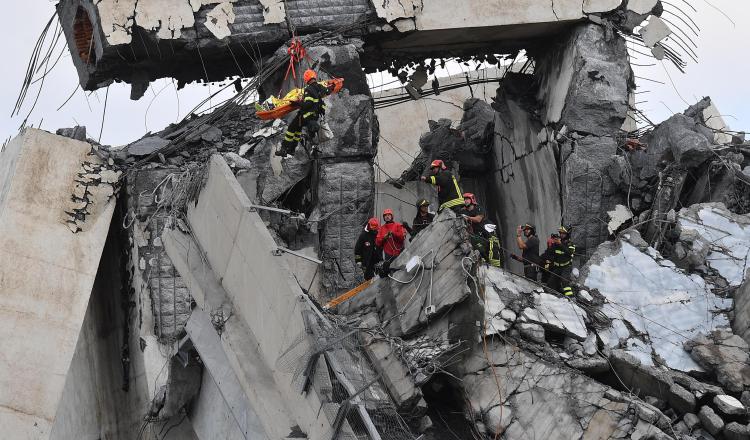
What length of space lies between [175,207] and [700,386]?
14.7 ft

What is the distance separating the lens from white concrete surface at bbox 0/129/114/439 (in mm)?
12523

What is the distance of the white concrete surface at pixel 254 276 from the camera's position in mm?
8336

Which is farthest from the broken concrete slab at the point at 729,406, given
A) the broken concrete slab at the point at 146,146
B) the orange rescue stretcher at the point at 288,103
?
the broken concrete slab at the point at 146,146

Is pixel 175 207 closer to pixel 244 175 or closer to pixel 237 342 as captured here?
pixel 237 342

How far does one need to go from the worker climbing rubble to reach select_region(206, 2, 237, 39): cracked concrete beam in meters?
3.44

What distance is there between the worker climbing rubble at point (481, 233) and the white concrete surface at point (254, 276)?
8.84 ft

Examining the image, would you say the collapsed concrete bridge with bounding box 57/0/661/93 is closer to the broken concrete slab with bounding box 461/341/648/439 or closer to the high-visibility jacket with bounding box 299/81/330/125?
the high-visibility jacket with bounding box 299/81/330/125

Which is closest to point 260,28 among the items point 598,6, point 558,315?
point 598,6

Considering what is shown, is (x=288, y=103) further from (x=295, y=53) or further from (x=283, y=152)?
(x=295, y=53)

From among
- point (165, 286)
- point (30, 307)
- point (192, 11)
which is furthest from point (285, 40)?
point (30, 307)

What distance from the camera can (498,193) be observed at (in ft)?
56.2

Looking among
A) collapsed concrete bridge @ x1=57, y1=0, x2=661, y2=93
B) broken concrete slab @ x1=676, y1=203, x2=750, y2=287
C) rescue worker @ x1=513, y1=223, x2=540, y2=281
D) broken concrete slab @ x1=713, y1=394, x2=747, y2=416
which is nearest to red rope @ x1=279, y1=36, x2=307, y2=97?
collapsed concrete bridge @ x1=57, y1=0, x2=661, y2=93

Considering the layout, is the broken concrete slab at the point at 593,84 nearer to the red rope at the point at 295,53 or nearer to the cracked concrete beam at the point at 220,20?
the red rope at the point at 295,53

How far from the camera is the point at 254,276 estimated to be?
8.98 meters
